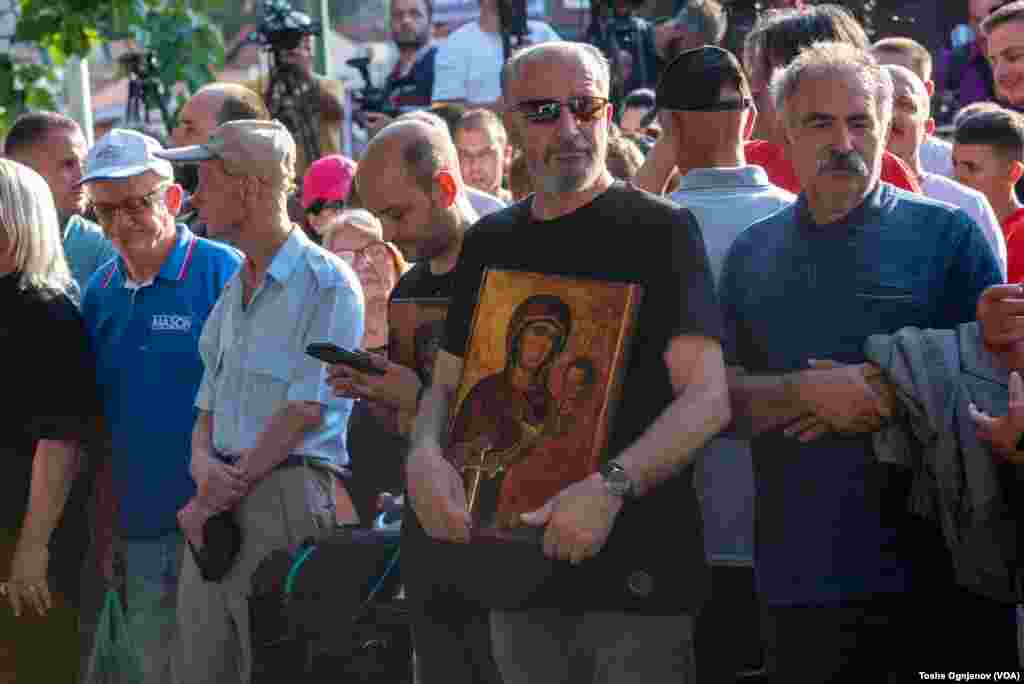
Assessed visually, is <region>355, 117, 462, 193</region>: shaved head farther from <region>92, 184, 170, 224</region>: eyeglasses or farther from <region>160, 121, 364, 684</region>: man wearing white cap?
<region>92, 184, 170, 224</region>: eyeglasses

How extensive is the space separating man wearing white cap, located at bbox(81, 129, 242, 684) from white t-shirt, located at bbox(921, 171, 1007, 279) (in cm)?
209

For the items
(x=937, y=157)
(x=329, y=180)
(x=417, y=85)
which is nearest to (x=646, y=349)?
(x=937, y=157)

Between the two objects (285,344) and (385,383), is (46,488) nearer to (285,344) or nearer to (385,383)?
(285,344)

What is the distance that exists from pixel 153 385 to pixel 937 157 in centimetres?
262

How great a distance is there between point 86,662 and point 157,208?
1.38m

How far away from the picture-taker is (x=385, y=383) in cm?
396

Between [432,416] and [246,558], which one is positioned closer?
[432,416]

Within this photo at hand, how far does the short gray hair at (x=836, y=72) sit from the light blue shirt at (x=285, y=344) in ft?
4.50

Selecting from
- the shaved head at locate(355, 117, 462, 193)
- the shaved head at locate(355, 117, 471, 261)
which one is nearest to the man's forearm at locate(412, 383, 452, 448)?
the shaved head at locate(355, 117, 471, 261)

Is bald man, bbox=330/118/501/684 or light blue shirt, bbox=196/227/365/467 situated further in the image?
light blue shirt, bbox=196/227/365/467

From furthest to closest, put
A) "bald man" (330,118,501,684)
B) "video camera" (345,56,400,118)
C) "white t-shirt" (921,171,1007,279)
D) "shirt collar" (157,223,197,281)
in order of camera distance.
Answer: "video camera" (345,56,400,118), "shirt collar" (157,223,197,281), "white t-shirt" (921,171,1007,279), "bald man" (330,118,501,684)

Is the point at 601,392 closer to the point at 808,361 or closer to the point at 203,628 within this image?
the point at 808,361

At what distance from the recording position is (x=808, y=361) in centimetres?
354

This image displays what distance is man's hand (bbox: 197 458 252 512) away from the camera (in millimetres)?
4504
